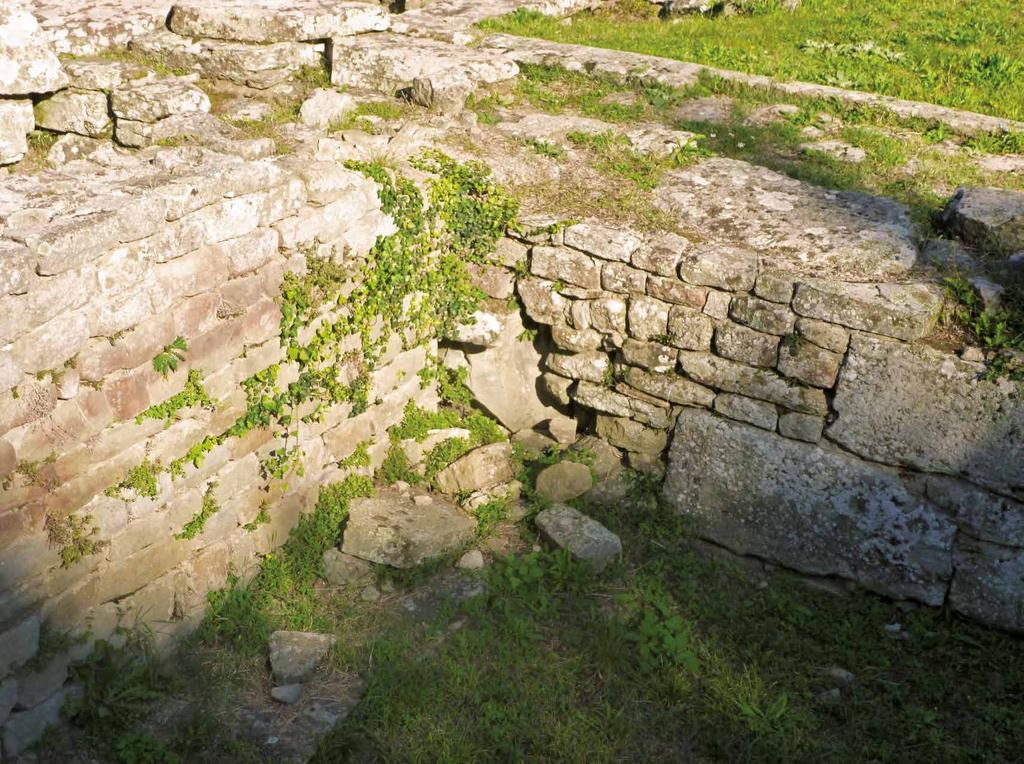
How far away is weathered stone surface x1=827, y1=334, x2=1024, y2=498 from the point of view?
451 centimetres

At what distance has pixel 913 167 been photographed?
6191mm

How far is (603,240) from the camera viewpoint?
5.40m

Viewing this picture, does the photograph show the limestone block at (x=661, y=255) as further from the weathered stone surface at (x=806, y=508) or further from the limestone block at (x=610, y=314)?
the weathered stone surface at (x=806, y=508)

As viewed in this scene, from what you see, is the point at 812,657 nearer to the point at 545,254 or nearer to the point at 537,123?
the point at 545,254

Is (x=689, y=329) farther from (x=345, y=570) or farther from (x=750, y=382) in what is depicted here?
(x=345, y=570)

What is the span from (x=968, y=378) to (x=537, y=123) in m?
3.45

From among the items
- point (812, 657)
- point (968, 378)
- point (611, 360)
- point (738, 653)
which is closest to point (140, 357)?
point (611, 360)

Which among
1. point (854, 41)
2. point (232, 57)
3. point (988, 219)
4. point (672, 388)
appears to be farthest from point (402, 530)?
point (854, 41)

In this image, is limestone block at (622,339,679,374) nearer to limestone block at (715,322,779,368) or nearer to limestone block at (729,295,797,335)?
limestone block at (715,322,779,368)

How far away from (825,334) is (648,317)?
96 cm

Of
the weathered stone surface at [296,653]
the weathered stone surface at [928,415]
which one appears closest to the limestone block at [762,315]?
the weathered stone surface at [928,415]

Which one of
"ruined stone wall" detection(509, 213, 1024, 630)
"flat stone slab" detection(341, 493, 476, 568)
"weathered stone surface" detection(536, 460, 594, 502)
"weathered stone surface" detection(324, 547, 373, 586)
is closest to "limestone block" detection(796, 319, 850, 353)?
"ruined stone wall" detection(509, 213, 1024, 630)

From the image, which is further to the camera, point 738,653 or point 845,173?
point 845,173

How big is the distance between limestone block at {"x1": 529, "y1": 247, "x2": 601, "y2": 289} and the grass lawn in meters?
3.15
